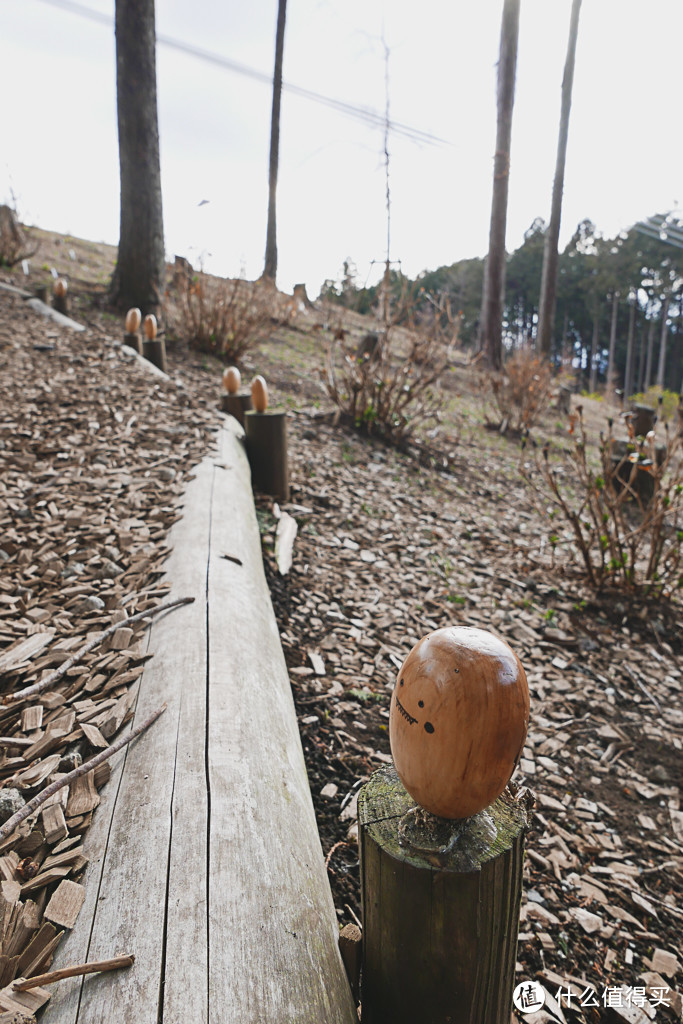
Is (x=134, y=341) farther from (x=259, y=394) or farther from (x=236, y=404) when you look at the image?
(x=259, y=394)

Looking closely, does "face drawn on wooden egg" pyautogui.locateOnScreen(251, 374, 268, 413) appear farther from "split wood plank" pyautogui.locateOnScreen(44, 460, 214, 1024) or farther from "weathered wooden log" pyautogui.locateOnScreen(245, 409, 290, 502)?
"split wood plank" pyautogui.locateOnScreen(44, 460, 214, 1024)

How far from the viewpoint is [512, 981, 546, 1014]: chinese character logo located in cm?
133

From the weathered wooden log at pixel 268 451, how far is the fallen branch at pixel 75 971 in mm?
3144

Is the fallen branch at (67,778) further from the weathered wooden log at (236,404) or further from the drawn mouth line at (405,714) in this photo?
the weathered wooden log at (236,404)

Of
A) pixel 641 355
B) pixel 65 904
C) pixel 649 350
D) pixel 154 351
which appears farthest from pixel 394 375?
pixel 641 355

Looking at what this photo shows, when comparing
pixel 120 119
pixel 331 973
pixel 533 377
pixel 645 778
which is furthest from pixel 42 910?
pixel 120 119

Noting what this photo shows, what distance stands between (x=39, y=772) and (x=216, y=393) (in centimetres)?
466

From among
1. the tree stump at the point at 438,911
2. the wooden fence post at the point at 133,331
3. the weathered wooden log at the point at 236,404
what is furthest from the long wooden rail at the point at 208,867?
the wooden fence post at the point at 133,331

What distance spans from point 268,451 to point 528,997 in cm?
302

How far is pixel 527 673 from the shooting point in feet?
9.44

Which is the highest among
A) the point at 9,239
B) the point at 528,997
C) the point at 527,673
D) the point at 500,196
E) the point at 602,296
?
the point at 602,296

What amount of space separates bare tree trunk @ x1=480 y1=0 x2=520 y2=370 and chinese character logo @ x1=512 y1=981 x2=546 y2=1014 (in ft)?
34.7

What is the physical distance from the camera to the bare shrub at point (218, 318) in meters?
6.91

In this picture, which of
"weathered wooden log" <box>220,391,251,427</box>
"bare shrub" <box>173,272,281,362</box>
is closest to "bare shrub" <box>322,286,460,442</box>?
"weathered wooden log" <box>220,391,251,427</box>
